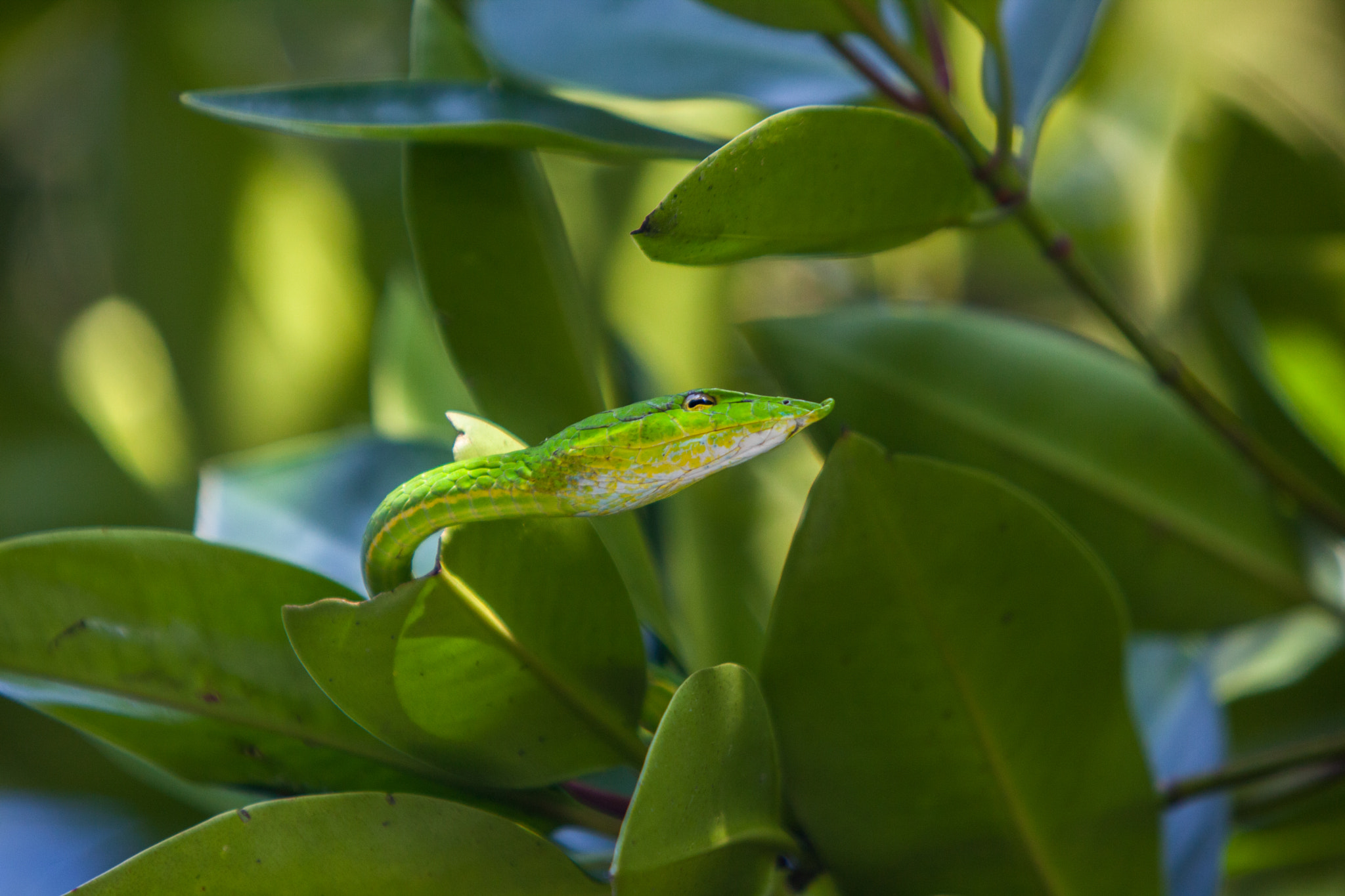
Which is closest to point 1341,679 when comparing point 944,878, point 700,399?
point 944,878

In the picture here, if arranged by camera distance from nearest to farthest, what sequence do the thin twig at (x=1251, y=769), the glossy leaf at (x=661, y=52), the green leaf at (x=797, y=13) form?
the green leaf at (x=797, y=13) < the thin twig at (x=1251, y=769) < the glossy leaf at (x=661, y=52)

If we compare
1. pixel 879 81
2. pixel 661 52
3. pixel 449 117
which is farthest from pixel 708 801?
pixel 661 52

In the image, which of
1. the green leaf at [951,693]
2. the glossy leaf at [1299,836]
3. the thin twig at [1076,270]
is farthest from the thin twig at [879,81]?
the glossy leaf at [1299,836]

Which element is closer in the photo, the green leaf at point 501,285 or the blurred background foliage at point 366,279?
the green leaf at point 501,285

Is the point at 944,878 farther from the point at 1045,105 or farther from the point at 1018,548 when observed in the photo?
the point at 1045,105

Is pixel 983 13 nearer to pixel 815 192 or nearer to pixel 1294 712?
pixel 815 192

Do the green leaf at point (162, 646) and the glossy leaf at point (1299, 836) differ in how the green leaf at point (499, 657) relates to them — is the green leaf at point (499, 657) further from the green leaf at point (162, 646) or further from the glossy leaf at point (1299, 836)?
the glossy leaf at point (1299, 836)
